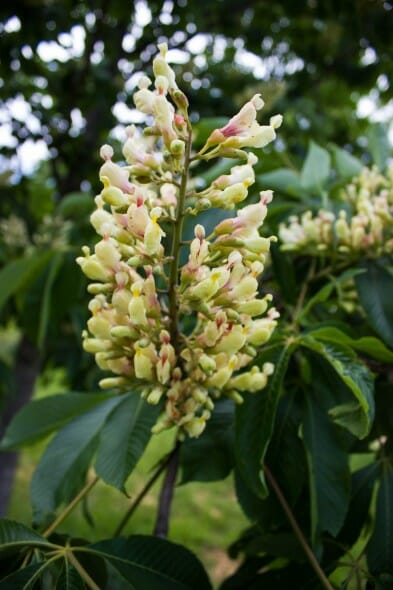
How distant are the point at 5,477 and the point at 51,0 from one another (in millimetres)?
2535

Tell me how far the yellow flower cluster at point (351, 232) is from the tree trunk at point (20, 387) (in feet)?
7.03

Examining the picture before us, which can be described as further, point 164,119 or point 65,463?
point 65,463

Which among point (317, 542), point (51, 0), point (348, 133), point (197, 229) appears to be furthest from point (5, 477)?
point (348, 133)

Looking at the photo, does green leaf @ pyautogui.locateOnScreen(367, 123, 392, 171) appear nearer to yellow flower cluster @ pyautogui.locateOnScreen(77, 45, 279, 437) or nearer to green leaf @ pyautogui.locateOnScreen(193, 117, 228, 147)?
green leaf @ pyautogui.locateOnScreen(193, 117, 228, 147)

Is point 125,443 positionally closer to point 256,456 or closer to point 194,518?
point 256,456

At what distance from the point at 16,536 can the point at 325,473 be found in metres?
0.54

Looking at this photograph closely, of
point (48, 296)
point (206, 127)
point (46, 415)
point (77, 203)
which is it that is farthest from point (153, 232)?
point (77, 203)

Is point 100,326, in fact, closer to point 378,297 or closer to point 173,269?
point 173,269

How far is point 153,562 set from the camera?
3.38ft

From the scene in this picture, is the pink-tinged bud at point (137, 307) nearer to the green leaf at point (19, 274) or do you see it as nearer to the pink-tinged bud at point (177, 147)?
the pink-tinged bud at point (177, 147)

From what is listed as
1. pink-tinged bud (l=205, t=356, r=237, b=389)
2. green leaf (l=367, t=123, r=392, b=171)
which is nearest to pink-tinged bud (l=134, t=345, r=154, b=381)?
pink-tinged bud (l=205, t=356, r=237, b=389)

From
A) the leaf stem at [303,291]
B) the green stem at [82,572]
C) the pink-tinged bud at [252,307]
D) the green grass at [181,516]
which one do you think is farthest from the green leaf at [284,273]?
the green grass at [181,516]

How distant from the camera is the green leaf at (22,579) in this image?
3.00 feet

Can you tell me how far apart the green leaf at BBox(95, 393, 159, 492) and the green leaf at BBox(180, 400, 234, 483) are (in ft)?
0.40
